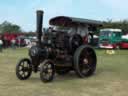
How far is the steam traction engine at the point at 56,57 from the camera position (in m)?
10.8

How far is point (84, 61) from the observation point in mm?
12305

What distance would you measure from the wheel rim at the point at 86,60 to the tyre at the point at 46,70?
1.47m

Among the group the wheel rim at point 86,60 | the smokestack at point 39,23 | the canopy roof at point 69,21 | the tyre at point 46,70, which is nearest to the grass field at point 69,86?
the tyre at point 46,70

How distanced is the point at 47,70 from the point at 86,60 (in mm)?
2221

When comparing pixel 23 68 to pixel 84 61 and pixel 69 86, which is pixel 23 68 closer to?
pixel 69 86

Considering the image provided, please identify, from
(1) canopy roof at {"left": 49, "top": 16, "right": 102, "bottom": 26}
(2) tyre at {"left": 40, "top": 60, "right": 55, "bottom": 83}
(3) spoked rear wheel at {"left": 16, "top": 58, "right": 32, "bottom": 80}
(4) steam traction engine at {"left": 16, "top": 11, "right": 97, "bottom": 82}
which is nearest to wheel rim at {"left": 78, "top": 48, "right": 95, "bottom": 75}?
(4) steam traction engine at {"left": 16, "top": 11, "right": 97, "bottom": 82}

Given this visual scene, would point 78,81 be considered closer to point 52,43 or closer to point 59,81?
point 59,81

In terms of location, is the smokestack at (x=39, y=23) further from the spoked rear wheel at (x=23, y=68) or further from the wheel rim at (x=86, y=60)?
the wheel rim at (x=86, y=60)

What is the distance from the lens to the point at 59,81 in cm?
1122

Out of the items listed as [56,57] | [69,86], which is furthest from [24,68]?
[69,86]

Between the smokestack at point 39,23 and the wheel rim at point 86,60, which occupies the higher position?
the smokestack at point 39,23

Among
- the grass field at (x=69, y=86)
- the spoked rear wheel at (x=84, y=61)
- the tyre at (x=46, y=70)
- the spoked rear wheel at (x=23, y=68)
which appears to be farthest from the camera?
the spoked rear wheel at (x=84, y=61)

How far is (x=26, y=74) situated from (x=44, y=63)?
4.10ft

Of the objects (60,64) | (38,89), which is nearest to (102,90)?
(38,89)
